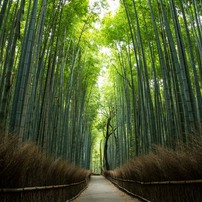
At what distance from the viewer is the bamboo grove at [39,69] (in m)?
3.62

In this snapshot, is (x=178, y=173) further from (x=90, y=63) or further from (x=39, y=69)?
(x=90, y=63)

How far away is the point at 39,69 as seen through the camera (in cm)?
552

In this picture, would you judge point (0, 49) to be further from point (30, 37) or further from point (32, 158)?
point (32, 158)

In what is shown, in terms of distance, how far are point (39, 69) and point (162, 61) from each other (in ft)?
8.60

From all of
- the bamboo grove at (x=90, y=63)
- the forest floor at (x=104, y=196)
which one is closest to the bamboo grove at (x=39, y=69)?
the bamboo grove at (x=90, y=63)

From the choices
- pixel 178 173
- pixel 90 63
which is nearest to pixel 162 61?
pixel 178 173

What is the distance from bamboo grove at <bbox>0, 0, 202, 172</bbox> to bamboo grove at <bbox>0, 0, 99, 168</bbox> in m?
0.01

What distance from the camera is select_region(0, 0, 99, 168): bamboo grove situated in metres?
3.62

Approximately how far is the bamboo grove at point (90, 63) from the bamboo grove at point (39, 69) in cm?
1

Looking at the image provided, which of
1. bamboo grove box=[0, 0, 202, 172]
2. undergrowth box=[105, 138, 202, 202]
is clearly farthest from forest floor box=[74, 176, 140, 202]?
undergrowth box=[105, 138, 202, 202]

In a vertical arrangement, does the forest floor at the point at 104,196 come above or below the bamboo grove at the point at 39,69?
below

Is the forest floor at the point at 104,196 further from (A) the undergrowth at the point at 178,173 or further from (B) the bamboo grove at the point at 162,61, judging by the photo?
(A) the undergrowth at the point at 178,173

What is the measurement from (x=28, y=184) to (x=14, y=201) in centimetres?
50

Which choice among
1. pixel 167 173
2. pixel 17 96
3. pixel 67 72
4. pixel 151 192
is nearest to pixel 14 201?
pixel 17 96
